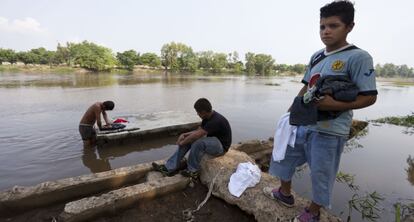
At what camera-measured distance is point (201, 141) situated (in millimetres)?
3660

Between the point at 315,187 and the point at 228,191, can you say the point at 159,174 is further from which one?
the point at 315,187

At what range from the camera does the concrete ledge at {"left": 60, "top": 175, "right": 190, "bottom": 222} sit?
2654 millimetres

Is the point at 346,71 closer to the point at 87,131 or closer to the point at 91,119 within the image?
the point at 91,119

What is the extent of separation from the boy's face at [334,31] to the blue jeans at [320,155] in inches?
32.2

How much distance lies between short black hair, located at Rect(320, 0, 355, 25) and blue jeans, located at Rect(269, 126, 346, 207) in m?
1.00

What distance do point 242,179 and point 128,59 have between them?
2791 inches

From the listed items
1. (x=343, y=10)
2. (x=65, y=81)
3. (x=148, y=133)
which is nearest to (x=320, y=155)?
(x=343, y=10)

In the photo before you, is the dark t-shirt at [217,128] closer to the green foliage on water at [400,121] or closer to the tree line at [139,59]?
the green foliage on water at [400,121]

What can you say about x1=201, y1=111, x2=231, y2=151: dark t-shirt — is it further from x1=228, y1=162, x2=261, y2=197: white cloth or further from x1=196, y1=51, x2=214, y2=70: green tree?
x1=196, y1=51, x2=214, y2=70: green tree

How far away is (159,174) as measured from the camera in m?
3.91

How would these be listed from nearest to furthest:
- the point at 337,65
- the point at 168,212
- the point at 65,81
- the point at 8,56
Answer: the point at 337,65
the point at 168,212
the point at 65,81
the point at 8,56

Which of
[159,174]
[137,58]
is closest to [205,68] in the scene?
[137,58]

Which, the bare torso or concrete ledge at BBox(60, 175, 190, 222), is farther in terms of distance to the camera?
the bare torso

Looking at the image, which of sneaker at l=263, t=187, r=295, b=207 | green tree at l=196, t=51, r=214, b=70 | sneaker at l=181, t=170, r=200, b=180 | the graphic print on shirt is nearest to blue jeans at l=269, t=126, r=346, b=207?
sneaker at l=263, t=187, r=295, b=207
